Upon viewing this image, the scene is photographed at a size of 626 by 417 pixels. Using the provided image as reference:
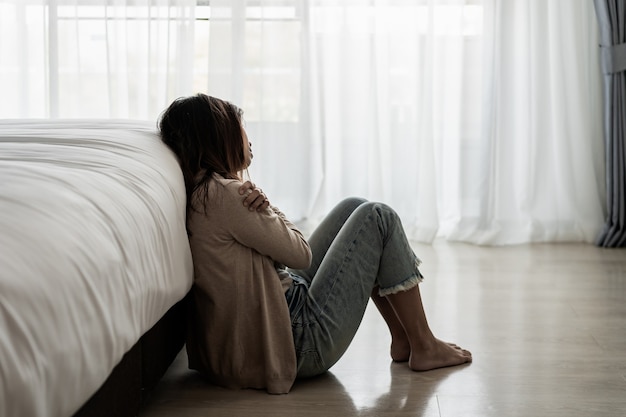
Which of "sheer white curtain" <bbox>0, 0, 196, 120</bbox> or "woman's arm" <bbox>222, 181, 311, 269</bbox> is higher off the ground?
"sheer white curtain" <bbox>0, 0, 196, 120</bbox>

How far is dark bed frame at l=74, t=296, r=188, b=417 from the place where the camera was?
5.05ft

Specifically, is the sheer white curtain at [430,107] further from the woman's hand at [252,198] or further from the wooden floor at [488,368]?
the woman's hand at [252,198]

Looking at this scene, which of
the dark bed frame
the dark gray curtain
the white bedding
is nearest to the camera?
the white bedding

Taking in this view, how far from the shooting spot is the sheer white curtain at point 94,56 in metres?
4.35

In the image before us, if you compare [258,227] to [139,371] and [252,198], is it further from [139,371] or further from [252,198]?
[139,371]

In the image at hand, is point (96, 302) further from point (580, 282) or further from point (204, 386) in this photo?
point (580, 282)

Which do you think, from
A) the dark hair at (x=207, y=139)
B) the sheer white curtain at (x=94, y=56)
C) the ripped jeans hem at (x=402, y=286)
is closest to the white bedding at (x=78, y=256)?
the dark hair at (x=207, y=139)

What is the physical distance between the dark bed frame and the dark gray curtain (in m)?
2.53

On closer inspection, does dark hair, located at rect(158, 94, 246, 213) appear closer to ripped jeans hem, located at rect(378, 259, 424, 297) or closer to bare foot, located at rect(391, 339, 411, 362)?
ripped jeans hem, located at rect(378, 259, 424, 297)

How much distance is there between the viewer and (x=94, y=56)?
439 centimetres

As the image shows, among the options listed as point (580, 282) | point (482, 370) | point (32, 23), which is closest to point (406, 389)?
point (482, 370)

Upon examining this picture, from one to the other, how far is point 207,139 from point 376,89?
2.36 meters

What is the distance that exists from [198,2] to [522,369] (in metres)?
2.89

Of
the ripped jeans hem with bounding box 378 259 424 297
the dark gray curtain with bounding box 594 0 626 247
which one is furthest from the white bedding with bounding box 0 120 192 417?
the dark gray curtain with bounding box 594 0 626 247
